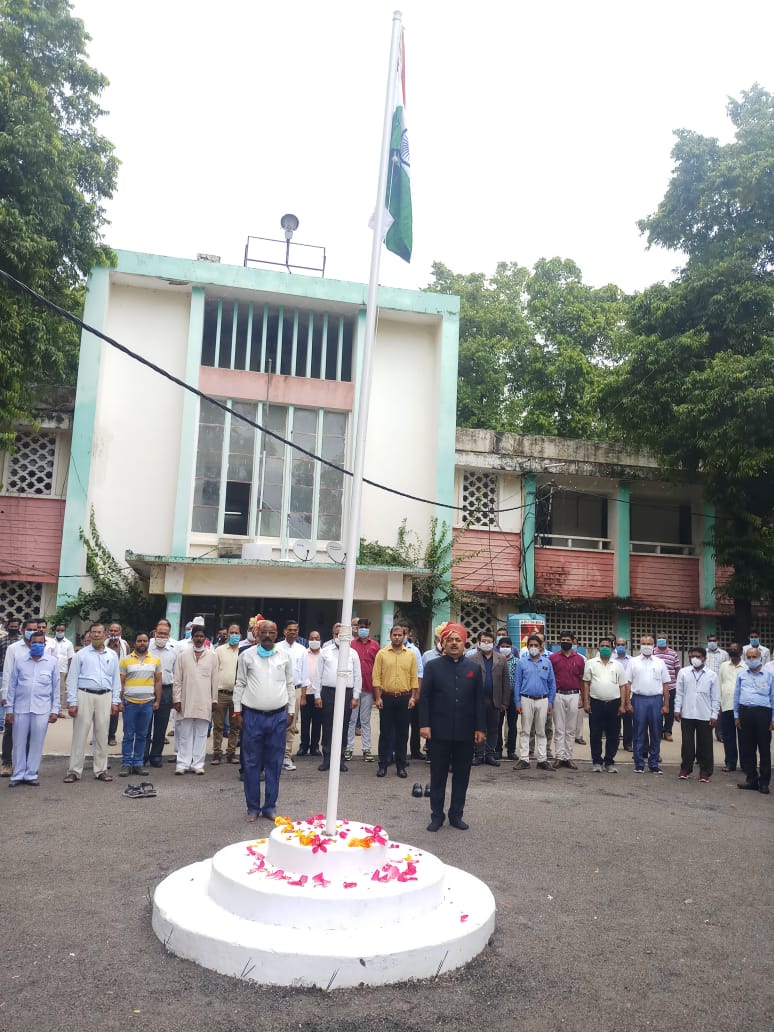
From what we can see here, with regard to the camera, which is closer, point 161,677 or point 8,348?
point 161,677

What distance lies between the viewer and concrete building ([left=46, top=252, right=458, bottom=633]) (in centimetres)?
1809

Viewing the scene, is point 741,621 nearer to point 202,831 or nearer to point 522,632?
point 522,632

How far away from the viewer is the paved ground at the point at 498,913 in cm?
390

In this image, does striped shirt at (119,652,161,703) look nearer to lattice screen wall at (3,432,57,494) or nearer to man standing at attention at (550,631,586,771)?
man standing at attention at (550,631,586,771)

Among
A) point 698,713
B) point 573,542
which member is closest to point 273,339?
point 573,542

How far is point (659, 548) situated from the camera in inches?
866

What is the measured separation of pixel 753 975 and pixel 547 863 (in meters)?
2.18

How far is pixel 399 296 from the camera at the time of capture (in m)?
19.8

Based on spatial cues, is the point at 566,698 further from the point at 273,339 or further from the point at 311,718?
the point at 273,339

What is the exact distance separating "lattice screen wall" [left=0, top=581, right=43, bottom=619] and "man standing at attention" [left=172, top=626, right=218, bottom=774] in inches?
388

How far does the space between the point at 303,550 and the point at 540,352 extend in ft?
52.3

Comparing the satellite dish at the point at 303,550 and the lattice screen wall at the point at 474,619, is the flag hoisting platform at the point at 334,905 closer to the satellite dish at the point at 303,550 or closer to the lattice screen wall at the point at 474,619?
the satellite dish at the point at 303,550

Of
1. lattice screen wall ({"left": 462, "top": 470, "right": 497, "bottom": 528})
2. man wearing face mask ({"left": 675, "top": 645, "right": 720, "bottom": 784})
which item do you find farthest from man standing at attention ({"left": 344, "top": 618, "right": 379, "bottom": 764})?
lattice screen wall ({"left": 462, "top": 470, "right": 497, "bottom": 528})

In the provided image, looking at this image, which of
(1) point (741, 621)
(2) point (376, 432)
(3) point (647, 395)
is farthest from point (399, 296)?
(1) point (741, 621)
